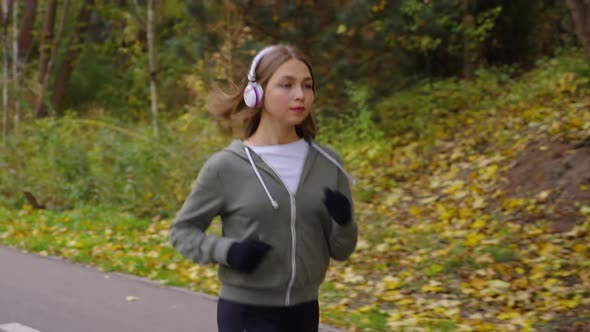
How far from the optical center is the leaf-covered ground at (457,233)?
6.59 meters

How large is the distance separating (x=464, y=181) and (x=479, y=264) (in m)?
3.74

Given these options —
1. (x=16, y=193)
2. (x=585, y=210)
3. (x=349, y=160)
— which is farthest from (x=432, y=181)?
(x=16, y=193)

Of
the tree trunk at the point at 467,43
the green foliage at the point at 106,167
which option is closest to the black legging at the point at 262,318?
the green foliage at the point at 106,167

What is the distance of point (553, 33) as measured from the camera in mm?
17703

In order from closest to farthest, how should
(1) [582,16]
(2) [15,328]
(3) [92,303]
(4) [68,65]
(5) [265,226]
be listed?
(5) [265,226] → (1) [582,16] → (2) [15,328] → (3) [92,303] → (4) [68,65]

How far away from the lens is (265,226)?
304 cm

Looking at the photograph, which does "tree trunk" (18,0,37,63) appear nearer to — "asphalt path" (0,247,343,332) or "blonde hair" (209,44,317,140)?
"asphalt path" (0,247,343,332)

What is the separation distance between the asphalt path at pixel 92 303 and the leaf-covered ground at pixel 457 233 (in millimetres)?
357

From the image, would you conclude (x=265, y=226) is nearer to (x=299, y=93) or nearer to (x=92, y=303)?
(x=299, y=93)

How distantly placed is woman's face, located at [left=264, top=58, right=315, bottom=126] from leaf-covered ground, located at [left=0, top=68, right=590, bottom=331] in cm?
331

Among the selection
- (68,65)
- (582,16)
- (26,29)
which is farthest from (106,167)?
(68,65)

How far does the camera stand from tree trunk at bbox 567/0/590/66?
239 inches

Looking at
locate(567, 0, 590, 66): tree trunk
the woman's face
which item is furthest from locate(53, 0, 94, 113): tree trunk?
the woman's face

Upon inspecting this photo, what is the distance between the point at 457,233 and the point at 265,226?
20.7ft
